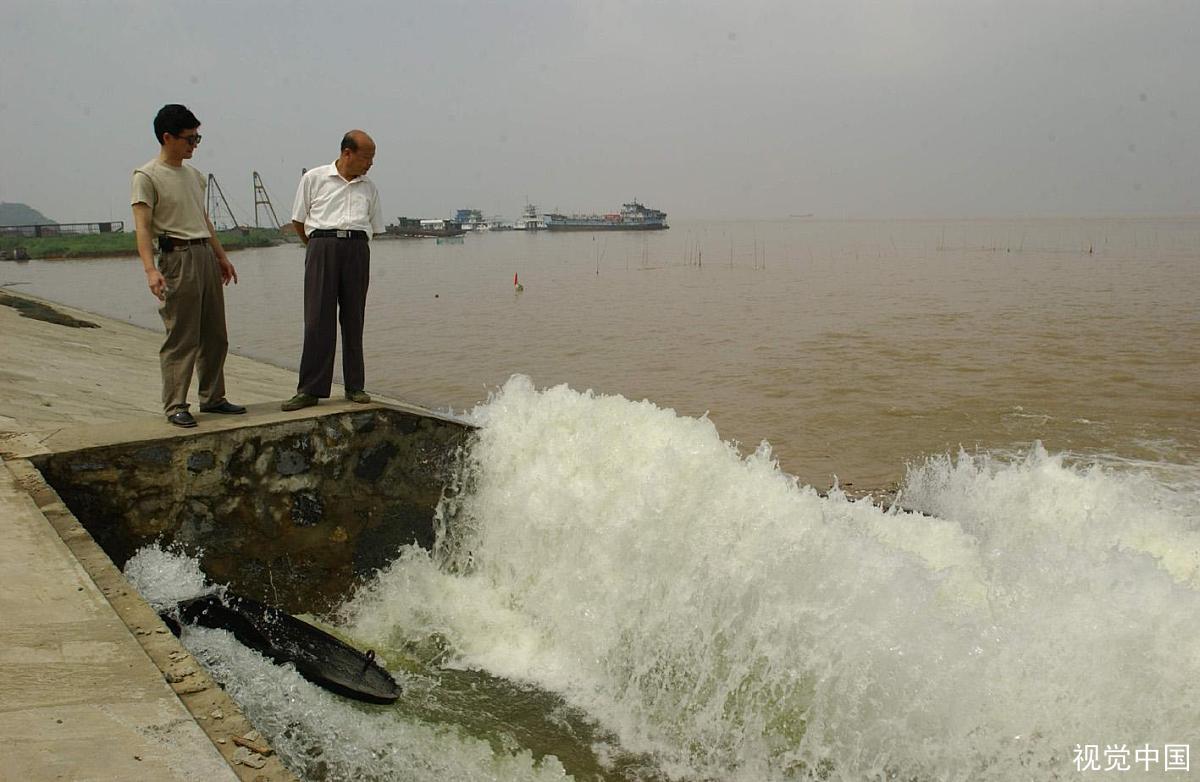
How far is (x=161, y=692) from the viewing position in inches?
85.7

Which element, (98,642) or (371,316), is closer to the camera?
(98,642)

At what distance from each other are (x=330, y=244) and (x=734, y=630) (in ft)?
10.4

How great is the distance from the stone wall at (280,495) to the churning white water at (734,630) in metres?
0.21

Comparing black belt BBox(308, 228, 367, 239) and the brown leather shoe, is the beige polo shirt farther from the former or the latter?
the brown leather shoe

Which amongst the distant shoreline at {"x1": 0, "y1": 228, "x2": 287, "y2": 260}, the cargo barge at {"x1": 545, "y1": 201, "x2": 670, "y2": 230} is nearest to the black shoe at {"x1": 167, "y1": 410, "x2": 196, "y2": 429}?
the distant shoreline at {"x1": 0, "y1": 228, "x2": 287, "y2": 260}

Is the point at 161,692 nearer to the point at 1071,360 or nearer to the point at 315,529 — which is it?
the point at 315,529

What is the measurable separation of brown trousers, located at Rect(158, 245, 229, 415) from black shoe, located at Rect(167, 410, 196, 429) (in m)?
0.05

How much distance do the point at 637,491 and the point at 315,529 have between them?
1.80 meters

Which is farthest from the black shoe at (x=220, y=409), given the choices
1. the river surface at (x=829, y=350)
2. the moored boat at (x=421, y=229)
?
the moored boat at (x=421, y=229)

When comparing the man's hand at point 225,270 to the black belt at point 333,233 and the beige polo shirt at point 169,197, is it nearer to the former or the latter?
the beige polo shirt at point 169,197

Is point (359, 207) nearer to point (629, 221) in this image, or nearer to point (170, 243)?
point (170, 243)

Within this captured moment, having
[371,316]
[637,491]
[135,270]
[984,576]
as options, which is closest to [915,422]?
[984,576]

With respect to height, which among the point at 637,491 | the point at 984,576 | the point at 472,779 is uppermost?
the point at 637,491

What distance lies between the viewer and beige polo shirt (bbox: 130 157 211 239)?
423 cm
